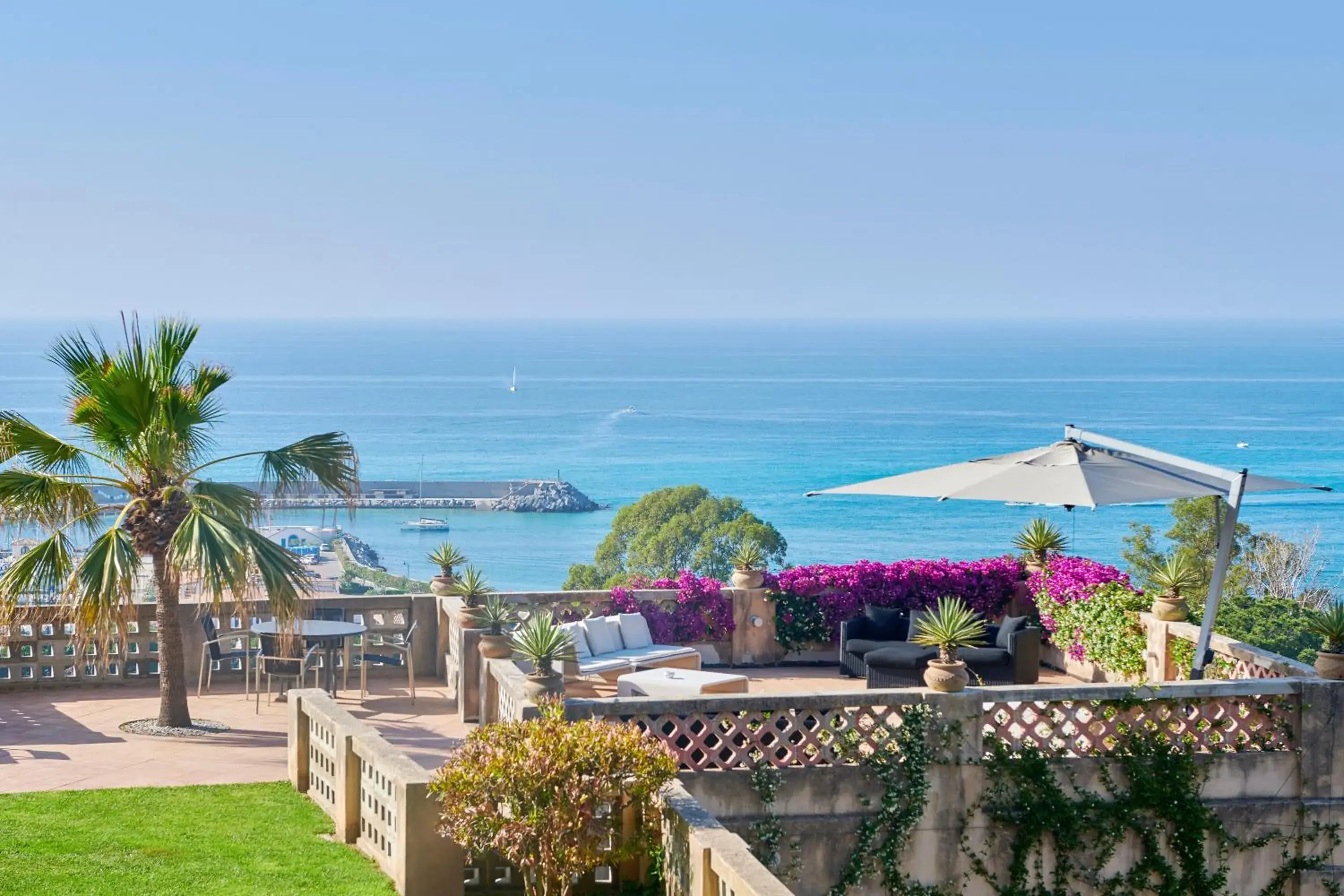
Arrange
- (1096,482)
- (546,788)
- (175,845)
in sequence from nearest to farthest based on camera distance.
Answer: (546,788)
(175,845)
(1096,482)

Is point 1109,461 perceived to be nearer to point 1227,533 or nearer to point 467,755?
point 1227,533

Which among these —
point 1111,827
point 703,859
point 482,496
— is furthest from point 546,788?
point 482,496

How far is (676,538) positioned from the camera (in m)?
69.1

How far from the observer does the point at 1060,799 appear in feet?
37.5

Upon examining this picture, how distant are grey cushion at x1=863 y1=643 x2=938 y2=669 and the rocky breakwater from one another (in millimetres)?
96644

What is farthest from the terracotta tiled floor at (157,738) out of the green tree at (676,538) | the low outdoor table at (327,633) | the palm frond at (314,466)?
the green tree at (676,538)

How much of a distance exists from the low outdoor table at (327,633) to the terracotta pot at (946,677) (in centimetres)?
576

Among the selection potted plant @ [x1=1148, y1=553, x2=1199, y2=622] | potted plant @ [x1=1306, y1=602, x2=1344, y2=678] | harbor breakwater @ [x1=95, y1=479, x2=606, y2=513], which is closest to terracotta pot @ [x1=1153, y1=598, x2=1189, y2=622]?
potted plant @ [x1=1148, y1=553, x2=1199, y2=622]

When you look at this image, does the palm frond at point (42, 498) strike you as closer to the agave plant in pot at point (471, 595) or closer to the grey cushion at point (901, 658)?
the agave plant in pot at point (471, 595)

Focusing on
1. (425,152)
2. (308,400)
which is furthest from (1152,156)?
Result: (308,400)

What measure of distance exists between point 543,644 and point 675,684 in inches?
88.0

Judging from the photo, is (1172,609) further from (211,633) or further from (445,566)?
(211,633)

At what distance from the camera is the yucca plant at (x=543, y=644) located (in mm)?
11055

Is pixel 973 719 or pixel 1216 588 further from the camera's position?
pixel 1216 588
